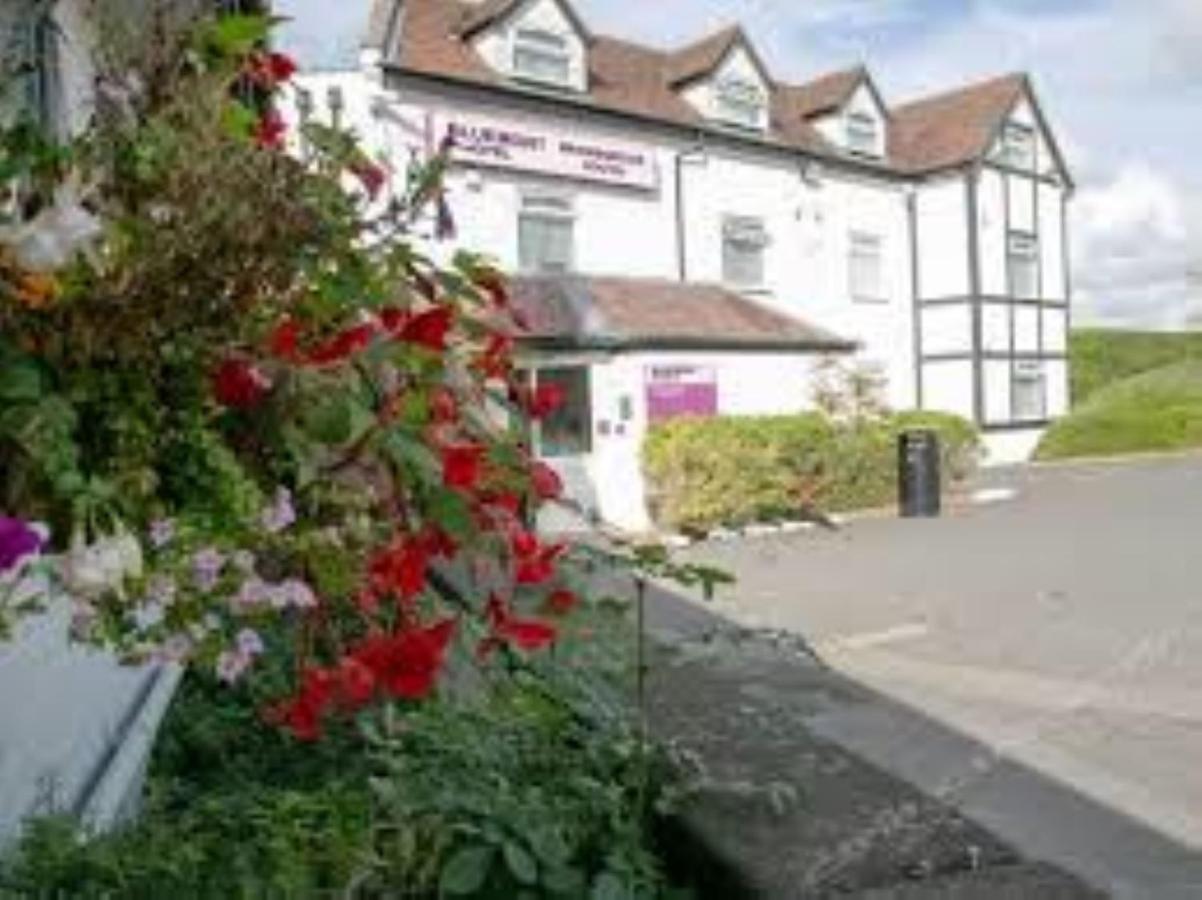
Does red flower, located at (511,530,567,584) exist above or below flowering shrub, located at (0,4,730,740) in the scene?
below

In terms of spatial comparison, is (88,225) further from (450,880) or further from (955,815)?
(955,815)

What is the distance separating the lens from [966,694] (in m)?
9.03

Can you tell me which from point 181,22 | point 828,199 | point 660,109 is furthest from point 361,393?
point 828,199

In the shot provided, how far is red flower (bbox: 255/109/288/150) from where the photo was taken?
6.69 ft

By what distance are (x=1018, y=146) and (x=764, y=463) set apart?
17.1 meters

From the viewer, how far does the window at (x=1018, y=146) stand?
35.5 m

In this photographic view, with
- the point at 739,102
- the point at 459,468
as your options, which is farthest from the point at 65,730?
the point at 739,102

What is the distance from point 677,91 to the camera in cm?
2947

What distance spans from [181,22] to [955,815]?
1623 mm

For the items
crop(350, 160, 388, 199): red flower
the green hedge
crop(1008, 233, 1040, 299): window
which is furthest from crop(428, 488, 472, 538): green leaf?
crop(1008, 233, 1040, 299): window

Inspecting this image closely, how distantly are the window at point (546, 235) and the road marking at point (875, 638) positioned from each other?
1407 cm

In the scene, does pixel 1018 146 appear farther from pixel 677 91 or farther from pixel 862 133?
pixel 677 91

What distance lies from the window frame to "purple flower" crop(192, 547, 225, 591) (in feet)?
115

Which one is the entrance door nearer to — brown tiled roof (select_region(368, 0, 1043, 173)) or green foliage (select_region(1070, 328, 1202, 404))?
brown tiled roof (select_region(368, 0, 1043, 173))
